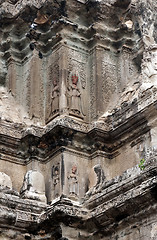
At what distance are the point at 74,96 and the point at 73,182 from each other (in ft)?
7.95

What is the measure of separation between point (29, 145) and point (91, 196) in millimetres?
2315

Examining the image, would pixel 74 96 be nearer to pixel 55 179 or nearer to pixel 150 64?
pixel 150 64

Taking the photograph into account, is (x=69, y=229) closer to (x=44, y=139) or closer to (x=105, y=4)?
(x=44, y=139)

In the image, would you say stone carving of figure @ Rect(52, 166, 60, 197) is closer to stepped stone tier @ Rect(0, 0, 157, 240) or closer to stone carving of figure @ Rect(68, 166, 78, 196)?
stepped stone tier @ Rect(0, 0, 157, 240)

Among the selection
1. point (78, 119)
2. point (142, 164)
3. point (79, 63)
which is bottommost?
point (142, 164)

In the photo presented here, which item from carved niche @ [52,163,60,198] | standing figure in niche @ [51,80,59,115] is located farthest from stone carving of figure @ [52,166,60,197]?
standing figure in niche @ [51,80,59,115]

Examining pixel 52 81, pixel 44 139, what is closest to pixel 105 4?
pixel 52 81

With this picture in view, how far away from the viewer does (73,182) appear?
655 inches

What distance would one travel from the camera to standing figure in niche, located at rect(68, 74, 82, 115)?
17766 millimetres

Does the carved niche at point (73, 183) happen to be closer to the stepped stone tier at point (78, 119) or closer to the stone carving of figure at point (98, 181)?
the stepped stone tier at point (78, 119)

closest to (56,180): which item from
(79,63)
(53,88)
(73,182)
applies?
(73,182)

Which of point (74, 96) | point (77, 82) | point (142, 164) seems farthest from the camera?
point (77, 82)

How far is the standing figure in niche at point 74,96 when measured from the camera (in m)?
17.8

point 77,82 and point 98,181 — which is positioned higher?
point 77,82
